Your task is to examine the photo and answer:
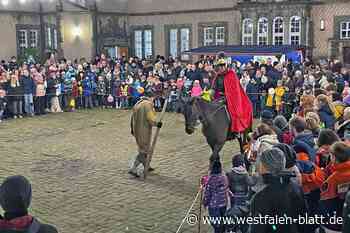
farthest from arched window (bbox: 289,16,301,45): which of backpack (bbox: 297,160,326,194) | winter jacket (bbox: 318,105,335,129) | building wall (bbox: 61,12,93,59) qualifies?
backpack (bbox: 297,160,326,194)

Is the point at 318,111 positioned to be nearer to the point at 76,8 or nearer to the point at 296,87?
the point at 296,87

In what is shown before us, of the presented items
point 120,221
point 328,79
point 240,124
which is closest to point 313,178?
point 120,221

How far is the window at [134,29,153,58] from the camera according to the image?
30.7m

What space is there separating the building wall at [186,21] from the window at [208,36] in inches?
17.4

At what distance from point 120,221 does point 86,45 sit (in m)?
21.7

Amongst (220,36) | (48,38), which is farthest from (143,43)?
(48,38)

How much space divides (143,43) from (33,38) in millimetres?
6868

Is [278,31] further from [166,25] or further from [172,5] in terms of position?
[166,25]

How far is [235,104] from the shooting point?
1074cm

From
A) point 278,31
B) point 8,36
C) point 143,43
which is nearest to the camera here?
point 278,31

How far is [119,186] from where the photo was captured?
10.1m

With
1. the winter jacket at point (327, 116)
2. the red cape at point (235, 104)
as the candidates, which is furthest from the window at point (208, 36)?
the winter jacket at point (327, 116)

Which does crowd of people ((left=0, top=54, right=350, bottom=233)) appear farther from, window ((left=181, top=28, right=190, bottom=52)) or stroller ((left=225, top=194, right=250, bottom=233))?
window ((left=181, top=28, right=190, bottom=52))

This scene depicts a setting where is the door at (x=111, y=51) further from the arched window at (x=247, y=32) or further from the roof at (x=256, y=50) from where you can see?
the arched window at (x=247, y=32)
